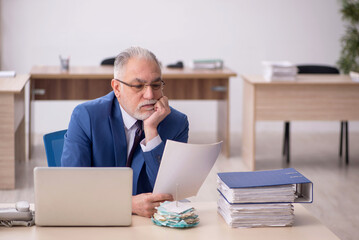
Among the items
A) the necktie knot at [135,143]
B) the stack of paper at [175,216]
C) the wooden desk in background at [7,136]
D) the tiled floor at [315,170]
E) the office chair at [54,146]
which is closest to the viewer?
the stack of paper at [175,216]

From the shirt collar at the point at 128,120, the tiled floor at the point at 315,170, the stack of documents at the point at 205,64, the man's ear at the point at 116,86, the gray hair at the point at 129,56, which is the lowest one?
the tiled floor at the point at 315,170

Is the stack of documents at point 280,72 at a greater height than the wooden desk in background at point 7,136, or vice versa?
the stack of documents at point 280,72

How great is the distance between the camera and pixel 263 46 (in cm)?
760

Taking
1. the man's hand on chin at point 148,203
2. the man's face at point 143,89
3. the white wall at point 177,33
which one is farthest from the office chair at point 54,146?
the white wall at point 177,33

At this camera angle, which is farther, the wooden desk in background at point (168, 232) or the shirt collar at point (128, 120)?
the shirt collar at point (128, 120)

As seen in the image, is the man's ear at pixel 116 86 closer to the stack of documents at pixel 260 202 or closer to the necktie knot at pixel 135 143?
the necktie knot at pixel 135 143

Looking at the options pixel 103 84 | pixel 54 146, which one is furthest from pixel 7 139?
pixel 54 146

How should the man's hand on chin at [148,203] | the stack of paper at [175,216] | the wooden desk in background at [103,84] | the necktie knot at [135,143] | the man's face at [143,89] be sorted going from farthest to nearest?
the wooden desk in background at [103,84] → the necktie knot at [135,143] → the man's face at [143,89] → the man's hand on chin at [148,203] → the stack of paper at [175,216]

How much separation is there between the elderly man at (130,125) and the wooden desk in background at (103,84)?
330 cm

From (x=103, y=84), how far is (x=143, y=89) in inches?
145

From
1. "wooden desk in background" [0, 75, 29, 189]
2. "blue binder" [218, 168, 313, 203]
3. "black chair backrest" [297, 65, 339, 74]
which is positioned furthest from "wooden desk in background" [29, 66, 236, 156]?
"blue binder" [218, 168, 313, 203]

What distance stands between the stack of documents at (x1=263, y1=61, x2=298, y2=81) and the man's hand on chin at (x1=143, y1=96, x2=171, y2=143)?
3150 mm

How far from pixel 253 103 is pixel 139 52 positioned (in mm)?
3187

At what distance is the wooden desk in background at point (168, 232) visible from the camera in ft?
6.51
